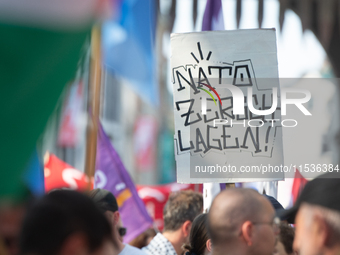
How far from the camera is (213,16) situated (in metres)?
4.57

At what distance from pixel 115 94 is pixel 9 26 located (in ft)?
138

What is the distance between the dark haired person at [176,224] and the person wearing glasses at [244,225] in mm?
1959

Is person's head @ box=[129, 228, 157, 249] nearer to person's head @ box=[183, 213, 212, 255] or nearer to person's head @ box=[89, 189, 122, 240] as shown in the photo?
person's head @ box=[89, 189, 122, 240]

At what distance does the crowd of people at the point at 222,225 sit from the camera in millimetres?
1261

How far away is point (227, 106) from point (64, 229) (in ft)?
7.53

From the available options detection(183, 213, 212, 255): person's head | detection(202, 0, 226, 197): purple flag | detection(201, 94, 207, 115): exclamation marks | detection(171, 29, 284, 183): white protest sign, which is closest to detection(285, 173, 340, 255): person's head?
detection(183, 213, 212, 255): person's head

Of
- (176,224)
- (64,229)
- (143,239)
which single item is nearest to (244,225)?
(64,229)

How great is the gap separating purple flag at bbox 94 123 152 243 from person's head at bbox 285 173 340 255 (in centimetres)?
309

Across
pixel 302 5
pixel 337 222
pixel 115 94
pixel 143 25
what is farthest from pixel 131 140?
pixel 337 222

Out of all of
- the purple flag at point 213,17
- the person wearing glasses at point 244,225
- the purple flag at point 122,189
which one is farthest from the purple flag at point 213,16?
the person wearing glasses at point 244,225

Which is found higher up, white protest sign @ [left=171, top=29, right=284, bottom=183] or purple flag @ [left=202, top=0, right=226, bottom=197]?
purple flag @ [left=202, top=0, right=226, bottom=197]

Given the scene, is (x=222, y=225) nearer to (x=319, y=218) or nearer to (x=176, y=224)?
(x=319, y=218)

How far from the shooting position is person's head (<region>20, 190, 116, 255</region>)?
1.25m

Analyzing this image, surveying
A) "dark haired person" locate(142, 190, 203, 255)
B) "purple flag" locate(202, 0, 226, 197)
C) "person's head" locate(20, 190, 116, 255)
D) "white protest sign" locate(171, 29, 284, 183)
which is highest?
"purple flag" locate(202, 0, 226, 197)
